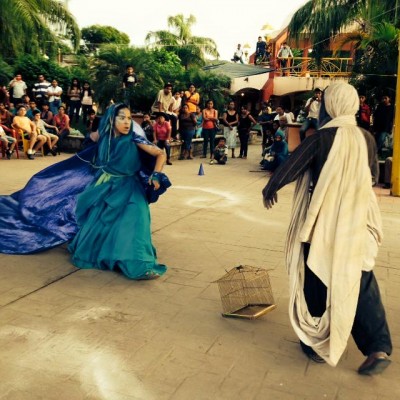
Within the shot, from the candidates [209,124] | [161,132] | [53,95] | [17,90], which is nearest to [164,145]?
[161,132]

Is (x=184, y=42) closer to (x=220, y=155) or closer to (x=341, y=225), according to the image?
(x=220, y=155)

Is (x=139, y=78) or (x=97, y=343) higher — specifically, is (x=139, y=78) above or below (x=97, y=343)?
above

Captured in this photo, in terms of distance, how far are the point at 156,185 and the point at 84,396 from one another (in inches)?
90.6

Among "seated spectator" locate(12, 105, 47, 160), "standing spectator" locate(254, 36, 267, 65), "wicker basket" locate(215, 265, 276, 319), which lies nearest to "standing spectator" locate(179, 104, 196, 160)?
"seated spectator" locate(12, 105, 47, 160)

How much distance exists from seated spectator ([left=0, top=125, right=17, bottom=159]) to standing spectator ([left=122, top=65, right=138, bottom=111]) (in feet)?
12.3

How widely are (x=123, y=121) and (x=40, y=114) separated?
10685 mm

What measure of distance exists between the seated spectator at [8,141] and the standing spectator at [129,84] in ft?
12.3

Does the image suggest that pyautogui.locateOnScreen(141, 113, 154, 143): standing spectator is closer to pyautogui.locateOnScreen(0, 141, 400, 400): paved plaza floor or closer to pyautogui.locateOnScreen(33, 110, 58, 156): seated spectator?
pyautogui.locateOnScreen(33, 110, 58, 156): seated spectator

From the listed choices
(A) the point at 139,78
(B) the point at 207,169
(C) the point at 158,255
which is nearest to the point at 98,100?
(A) the point at 139,78

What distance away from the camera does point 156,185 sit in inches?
191

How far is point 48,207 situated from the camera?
611cm

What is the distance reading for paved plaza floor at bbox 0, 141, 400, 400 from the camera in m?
Answer: 3.04

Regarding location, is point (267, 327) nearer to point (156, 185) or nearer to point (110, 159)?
point (156, 185)

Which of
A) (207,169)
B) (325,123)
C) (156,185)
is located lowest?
(207,169)
